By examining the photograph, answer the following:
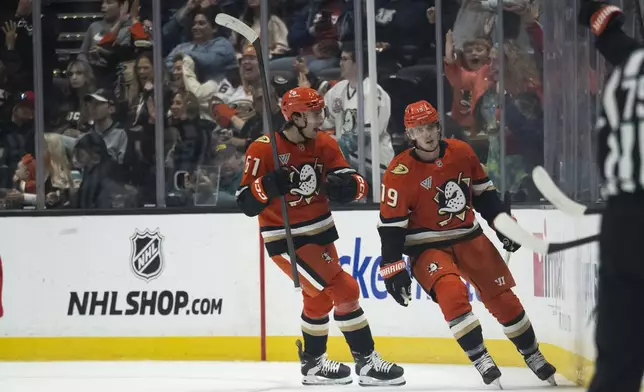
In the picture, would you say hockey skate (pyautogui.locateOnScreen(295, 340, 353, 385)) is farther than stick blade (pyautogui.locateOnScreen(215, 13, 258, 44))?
Yes

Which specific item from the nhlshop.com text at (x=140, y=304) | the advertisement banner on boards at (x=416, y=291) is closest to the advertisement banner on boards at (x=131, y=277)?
the nhlshop.com text at (x=140, y=304)

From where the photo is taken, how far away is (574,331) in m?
4.75

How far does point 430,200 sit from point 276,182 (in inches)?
26.0

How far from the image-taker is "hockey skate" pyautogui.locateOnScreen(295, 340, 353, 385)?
5371 millimetres

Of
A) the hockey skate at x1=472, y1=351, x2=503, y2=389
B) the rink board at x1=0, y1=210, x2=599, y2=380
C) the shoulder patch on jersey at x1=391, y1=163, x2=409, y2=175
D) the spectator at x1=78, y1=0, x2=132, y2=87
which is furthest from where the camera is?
the spectator at x1=78, y1=0, x2=132, y2=87

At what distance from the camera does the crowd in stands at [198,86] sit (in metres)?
6.50

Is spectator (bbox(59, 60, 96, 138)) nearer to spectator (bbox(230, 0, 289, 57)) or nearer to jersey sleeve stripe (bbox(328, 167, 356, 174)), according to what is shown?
spectator (bbox(230, 0, 289, 57))

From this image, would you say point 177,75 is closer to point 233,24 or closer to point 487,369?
point 233,24

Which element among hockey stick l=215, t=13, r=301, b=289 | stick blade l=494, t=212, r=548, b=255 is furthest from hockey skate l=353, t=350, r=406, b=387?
stick blade l=494, t=212, r=548, b=255

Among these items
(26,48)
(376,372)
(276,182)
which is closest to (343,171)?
(276,182)

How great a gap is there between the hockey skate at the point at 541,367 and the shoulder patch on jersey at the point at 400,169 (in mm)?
923

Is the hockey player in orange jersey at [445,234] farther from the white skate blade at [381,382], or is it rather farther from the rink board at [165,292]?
the rink board at [165,292]

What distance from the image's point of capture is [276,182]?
4.98 m

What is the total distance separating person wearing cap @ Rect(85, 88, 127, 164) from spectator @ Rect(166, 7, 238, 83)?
18.1 inches
